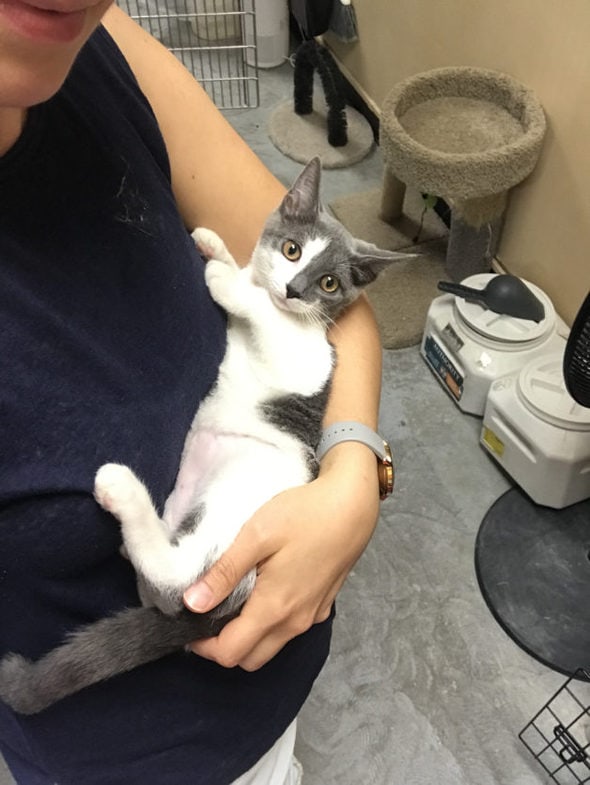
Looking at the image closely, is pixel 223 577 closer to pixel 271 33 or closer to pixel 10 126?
pixel 10 126

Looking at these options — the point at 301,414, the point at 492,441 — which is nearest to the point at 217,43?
the point at 492,441

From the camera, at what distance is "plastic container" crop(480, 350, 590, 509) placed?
153cm

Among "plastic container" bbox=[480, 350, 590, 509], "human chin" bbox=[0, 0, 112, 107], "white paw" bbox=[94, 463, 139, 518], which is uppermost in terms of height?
"human chin" bbox=[0, 0, 112, 107]

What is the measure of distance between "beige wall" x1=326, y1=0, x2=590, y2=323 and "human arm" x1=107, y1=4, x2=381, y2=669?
100 cm

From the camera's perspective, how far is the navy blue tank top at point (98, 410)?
528 millimetres

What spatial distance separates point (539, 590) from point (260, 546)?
107 centimetres

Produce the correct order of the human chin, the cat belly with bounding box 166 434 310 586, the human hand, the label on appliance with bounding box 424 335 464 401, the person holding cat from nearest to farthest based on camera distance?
the human chin
the person holding cat
the human hand
the cat belly with bounding box 166 434 310 586
the label on appliance with bounding box 424 335 464 401

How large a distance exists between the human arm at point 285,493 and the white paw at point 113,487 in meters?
0.12

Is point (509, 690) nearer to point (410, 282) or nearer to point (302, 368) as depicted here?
point (302, 368)

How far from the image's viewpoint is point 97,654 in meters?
0.60

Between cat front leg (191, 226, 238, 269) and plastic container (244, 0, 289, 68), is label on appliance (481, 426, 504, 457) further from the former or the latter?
plastic container (244, 0, 289, 68)

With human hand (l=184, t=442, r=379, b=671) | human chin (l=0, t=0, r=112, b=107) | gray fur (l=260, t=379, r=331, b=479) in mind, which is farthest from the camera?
gray fur (l=260, t=379, r=331, b=479)

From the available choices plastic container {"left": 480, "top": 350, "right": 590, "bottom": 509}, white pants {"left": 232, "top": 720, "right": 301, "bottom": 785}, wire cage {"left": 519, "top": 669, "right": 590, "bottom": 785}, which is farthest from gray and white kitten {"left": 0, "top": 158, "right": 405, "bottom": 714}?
wire cage {"left": 519, "top": 669, "right": 590, "bottom": 785}

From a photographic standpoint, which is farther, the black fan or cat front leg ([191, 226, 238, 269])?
the black fan
